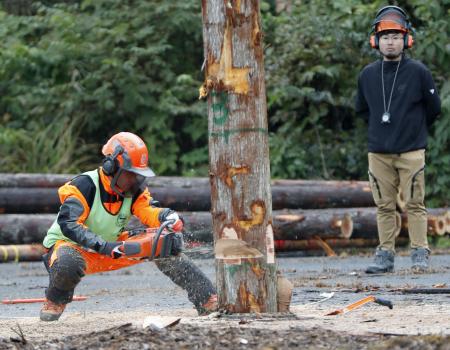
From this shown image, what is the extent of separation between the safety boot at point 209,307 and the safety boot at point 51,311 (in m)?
0.98

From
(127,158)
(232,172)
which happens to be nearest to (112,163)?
(127,158)

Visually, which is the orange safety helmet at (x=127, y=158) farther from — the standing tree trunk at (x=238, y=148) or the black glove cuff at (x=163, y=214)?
the standing tree trunk at (x=238, y=148)

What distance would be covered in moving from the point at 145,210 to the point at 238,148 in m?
1.29

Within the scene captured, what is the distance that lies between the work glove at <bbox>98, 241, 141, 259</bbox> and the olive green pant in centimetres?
348

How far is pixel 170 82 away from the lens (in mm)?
18656

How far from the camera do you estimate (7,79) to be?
1917cm

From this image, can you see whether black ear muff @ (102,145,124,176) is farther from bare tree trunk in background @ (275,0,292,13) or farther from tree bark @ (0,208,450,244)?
bare tree trunk in background @ (275,0,292,13)

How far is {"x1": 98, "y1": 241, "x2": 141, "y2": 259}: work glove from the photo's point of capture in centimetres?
779

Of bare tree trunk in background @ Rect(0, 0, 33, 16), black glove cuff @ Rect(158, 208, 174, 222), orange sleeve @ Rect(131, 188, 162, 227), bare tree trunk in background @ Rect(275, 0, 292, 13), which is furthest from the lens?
bare tree trunk in background @ Rect(0, 0, 33, 16)

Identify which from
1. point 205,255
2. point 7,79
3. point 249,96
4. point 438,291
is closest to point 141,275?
point 205,255

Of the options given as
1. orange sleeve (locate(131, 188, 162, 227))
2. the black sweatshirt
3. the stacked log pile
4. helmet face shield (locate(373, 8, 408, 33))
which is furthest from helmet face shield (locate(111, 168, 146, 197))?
the stacked log pile

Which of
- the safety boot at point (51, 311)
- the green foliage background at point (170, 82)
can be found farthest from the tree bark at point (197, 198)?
the safety boot at point (51, 311)

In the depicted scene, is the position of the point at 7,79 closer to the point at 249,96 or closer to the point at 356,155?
the point at 356,155

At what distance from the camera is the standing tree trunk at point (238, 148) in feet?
23.7
